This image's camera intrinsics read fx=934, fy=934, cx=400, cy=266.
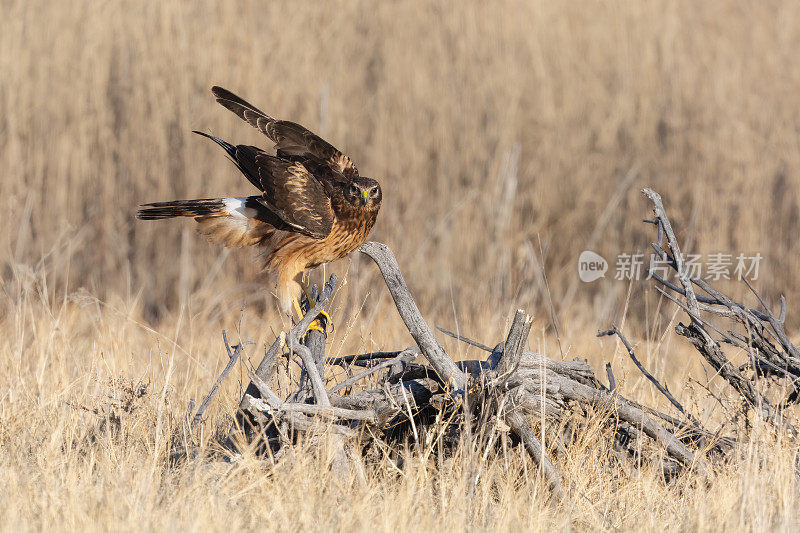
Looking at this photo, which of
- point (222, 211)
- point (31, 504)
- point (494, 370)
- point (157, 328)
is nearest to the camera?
point (31, 504)

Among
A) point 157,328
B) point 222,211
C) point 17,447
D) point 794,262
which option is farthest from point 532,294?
point 17,447

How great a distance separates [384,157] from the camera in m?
7.00

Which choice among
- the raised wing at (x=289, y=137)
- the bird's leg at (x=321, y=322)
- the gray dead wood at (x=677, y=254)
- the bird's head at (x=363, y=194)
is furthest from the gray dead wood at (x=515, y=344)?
the raised wing at (x=289, y=137)

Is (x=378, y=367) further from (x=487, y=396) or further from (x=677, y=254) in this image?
(x=677, y=254)

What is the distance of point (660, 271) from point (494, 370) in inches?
152

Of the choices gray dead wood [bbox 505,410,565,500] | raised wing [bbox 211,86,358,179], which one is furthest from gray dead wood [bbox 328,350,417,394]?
raised wing [bbox 211,86,358,179]

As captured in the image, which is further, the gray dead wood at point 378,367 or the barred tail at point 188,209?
the barred tail at point 188,209

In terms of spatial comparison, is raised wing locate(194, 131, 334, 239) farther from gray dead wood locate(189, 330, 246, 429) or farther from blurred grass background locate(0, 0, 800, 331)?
blurred grass background locate(0, 0, 800, 331)

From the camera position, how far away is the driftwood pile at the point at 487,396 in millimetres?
3094

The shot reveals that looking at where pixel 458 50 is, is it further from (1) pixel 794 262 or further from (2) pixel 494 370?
(2) pixel 494 370

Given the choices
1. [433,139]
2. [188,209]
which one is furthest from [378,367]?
[433,139]

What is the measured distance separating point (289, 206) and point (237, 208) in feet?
1.21

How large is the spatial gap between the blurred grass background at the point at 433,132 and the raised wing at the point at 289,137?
7.73 ft

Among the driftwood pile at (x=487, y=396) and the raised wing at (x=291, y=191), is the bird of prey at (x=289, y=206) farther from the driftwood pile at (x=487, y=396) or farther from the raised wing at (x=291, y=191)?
the driftwood pile at (x=487, y=396)
